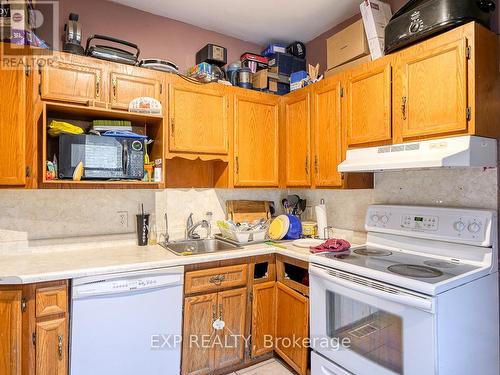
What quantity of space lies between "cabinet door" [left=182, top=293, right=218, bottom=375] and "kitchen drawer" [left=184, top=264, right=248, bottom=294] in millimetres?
58

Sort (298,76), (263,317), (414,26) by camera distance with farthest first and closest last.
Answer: (298,76), (263,317), (414,26)

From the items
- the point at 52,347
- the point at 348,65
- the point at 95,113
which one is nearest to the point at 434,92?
the point at 348,65

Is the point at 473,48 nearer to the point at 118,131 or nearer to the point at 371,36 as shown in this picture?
the point at 371,36

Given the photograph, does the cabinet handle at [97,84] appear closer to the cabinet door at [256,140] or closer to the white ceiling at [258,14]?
the white ceiling at [258,14]

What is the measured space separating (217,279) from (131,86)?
1.41 meters

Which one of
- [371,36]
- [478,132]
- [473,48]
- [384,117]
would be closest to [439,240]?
[478,132]

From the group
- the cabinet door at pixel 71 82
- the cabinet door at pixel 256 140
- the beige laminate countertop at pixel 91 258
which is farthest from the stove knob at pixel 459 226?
the cabinet door at pixel 71 82

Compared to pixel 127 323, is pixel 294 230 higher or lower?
higher

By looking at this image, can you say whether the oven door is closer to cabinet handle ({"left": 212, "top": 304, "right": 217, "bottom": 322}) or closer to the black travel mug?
cabinet handle ({"left": 212, "top": 304, "right": 217, "bottom": 322})

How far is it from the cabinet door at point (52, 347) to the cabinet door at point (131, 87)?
1.31m

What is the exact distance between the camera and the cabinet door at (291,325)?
6.61ft

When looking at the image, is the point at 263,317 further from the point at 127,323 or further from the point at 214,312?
the point at 127,323

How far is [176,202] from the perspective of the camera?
2521 millimetres

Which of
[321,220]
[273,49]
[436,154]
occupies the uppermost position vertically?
[273,49]
